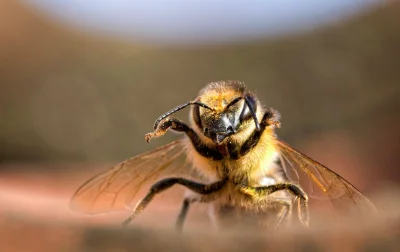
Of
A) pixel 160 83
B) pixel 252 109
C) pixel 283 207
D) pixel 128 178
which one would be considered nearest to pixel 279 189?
pixel 283 207

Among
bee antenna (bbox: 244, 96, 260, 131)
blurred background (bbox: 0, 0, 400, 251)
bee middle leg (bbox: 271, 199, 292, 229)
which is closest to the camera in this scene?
bee antenna (bbox: 244, 96, 260, 131)

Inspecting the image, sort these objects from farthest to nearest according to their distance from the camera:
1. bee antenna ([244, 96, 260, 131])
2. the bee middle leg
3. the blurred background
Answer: the blurred background, the bee middle leg, bee antenna ([244, 96, 260, 131])

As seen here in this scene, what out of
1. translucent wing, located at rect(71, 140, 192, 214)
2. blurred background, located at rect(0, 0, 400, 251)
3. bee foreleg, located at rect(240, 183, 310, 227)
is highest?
blurred background, located at rect(0, 0, 400, 251)

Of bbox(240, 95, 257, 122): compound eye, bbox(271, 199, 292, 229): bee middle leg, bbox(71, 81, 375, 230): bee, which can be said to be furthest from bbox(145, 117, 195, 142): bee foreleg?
bbox(271, 199, 292, 229): bee middle leg

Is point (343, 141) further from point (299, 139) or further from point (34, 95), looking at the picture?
point (34, 95)

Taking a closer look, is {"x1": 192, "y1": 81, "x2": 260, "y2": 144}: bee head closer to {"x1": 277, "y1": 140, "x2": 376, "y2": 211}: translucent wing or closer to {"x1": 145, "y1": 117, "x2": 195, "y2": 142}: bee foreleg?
{"x1": 145, "y1": 117, "x2": 195, "y2": 142}: bee foreleg

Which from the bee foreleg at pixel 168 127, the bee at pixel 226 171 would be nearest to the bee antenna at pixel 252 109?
the bee at pixel 226 171

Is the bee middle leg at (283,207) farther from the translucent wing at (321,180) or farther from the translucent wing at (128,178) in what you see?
the translucent wing at (128,178)

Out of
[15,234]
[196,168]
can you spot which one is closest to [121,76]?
[196,168]
